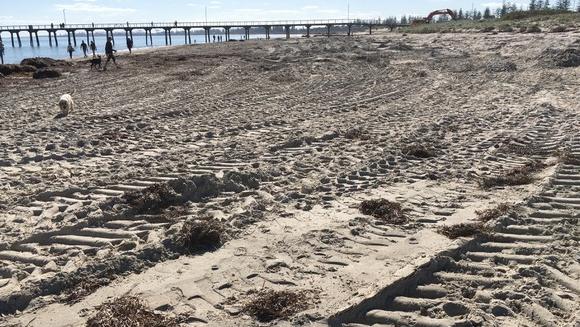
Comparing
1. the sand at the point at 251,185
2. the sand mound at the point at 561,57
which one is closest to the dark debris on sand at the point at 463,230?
the sand at the point at 251,185

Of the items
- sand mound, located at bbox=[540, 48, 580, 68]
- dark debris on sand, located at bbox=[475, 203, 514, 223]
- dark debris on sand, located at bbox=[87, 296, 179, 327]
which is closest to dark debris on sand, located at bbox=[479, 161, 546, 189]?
dark debris on sand, located at bbox=[475, 203, 514, 223]

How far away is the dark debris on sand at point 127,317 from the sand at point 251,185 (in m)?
0.10

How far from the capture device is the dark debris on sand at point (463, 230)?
5.20m

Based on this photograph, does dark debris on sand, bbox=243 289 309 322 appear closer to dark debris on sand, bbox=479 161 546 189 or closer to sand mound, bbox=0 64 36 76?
dark debris on sand, bbox=479 161 546 189

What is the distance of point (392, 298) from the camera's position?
412 centimetres

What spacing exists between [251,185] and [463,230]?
114 inches

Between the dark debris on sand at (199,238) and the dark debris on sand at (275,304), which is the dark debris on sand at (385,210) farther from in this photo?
the dark debris on sand at (275,304)

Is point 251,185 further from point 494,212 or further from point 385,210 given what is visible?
point 494,212

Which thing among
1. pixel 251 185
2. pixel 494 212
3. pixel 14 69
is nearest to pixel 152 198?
pixel 251 185

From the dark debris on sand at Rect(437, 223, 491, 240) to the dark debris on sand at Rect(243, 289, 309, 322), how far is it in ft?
6.17

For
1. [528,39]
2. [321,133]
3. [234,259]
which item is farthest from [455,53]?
[234,259]

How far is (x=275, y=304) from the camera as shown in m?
4.02

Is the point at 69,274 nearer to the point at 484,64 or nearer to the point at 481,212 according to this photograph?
the point at 481,212

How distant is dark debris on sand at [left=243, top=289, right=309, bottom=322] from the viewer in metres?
3.91
